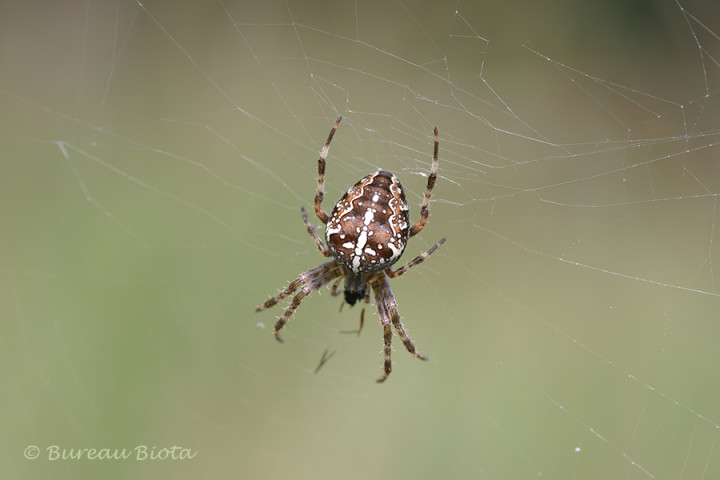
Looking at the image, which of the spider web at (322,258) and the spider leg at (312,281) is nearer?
the spider leg at (312,281)

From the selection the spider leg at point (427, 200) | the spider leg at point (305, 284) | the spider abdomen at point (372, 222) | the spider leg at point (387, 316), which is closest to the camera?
the spider abdomen at point (372, 222)

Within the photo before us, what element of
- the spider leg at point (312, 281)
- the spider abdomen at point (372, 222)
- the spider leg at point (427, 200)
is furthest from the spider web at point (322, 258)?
the spider abdomen at point (372, 222)

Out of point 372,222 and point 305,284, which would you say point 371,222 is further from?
point 305,284

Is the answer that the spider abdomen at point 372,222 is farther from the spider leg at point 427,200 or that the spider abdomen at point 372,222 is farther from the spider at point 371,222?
the spider leg at point 427,200

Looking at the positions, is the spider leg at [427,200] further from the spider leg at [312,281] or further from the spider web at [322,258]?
the spider web at [322,258]

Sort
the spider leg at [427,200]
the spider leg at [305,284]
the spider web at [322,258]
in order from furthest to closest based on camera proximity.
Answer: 1. the spider web at [322,258]
2. the spider leg at [305,284]
3. the spider leg at [427,200]

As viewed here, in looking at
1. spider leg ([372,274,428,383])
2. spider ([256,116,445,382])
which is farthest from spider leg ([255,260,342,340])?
spider ([256,116,445,382])

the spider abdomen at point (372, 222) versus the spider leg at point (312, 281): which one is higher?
the spider abdomen at point (372, 222)

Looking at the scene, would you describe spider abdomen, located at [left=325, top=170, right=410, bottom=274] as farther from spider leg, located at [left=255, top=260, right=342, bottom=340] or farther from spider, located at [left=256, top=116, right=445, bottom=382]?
spider leg, located at [left=255, top=260, right=342, bottom=340]
